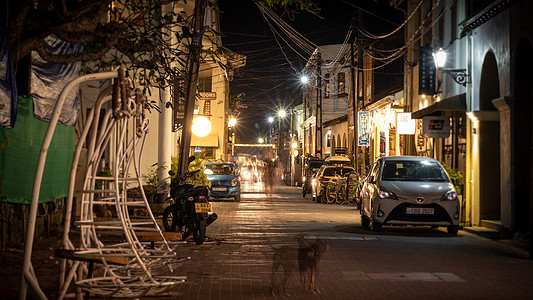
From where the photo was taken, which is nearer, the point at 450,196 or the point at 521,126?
the point at 521,126

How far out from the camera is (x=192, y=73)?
1628 centimetres

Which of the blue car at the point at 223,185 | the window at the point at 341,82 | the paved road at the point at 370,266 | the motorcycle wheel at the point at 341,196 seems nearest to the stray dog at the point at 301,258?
the paved road at the point at 370,266

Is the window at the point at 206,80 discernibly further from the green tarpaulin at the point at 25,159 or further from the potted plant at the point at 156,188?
the green tarpaulin at the point at 25,159

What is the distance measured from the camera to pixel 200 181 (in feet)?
88.1

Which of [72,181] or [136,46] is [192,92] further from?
[72,181]

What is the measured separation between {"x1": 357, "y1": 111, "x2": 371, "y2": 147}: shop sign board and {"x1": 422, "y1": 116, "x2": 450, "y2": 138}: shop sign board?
19.6 metres

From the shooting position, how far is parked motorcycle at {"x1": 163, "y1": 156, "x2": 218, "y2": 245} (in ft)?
46.6

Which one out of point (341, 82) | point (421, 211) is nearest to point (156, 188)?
point (421, 211)

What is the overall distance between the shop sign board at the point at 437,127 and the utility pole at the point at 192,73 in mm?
8540

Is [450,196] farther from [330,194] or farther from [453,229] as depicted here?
[330,194]

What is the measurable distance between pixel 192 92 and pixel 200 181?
35.4 ft

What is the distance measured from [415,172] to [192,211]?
7.06m

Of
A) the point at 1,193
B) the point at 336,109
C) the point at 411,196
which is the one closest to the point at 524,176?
the point at 411,196

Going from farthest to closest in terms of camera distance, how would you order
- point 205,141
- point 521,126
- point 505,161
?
1. point 205,141
2. point 505,161
3. point 521,126
